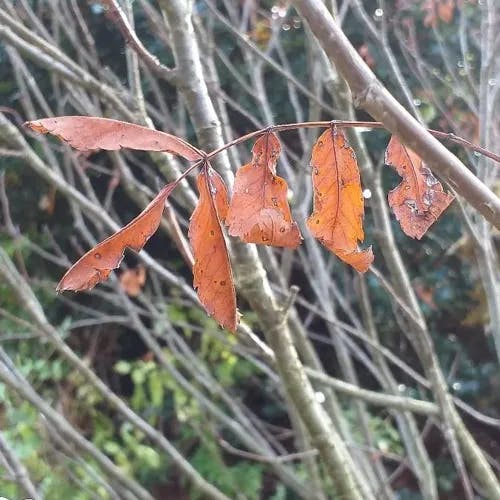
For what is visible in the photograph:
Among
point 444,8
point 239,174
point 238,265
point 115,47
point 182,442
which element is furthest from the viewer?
point 182,442

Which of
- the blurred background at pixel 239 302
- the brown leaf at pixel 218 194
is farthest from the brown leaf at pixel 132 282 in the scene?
the brown leaf at pixel 218 194

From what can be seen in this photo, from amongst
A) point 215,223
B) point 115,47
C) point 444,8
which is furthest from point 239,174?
point 115,47

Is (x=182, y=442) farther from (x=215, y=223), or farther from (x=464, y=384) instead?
(x=215, y=223)

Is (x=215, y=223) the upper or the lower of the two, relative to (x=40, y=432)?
upper

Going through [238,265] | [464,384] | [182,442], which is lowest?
[464,384]

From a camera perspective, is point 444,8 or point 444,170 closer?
point 444,170

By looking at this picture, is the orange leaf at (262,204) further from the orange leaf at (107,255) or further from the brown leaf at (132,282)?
the brown leaf at (132,282)

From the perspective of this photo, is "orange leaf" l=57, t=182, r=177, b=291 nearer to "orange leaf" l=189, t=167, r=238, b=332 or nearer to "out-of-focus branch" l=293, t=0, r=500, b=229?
"orange leaf" l=189, t=167, r=238, b=332

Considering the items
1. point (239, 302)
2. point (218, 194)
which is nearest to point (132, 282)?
point (239, 302)

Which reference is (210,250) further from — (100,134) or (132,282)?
(132,282)
